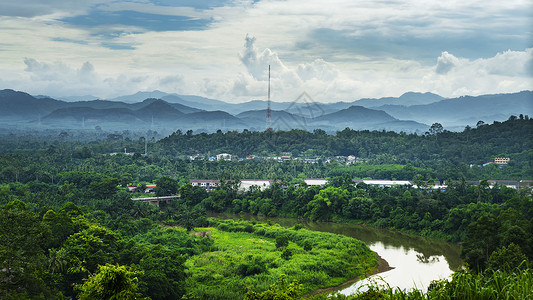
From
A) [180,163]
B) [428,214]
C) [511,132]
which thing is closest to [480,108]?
[511,132]

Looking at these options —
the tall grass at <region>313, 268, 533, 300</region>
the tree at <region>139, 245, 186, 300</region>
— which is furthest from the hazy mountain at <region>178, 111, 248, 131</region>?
the tall grass at <region>313, 268, 533, 300</region>

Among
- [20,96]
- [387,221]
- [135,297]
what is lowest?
[387,221]

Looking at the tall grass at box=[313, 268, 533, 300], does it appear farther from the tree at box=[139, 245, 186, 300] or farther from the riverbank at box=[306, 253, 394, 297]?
the riverbank at box=[306, 253, 394, 297]

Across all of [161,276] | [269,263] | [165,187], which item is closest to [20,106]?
[165,187]

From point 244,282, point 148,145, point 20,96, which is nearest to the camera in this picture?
point 244,282

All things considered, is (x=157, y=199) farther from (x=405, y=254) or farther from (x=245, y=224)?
(x=405, y=254)

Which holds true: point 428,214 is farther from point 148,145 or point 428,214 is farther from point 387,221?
point 148,145
